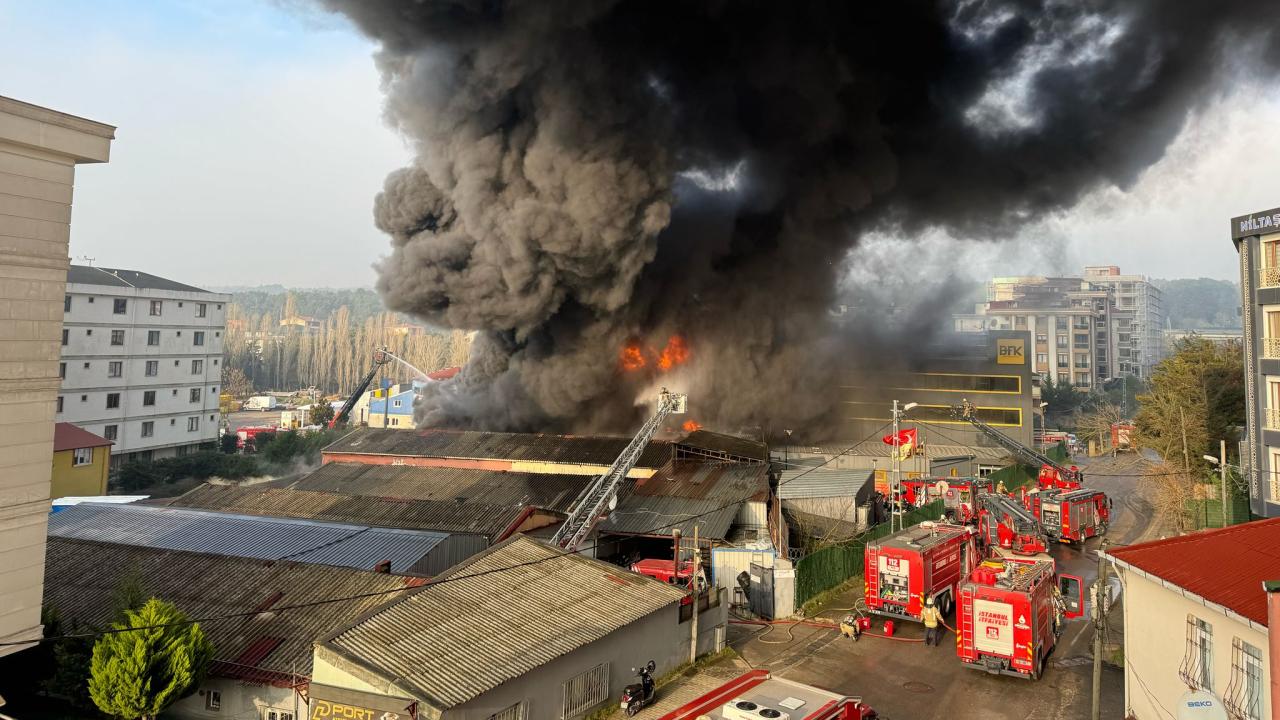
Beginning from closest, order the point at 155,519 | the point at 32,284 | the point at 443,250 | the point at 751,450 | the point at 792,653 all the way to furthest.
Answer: the point at 32,284
the point at 792,653
the point at 155,519
the point at 751,450
the point at 443,250

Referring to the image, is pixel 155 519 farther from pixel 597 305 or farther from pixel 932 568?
pixel 932 568

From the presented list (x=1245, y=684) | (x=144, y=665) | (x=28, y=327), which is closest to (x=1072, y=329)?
(x=1245, y=684)

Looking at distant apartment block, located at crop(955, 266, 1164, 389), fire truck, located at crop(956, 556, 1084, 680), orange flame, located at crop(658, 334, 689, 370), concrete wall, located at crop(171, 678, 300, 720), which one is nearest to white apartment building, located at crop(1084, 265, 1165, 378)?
distant apartment block, located at crop(955, 266, 1164, 389)

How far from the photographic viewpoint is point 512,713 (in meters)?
11.7

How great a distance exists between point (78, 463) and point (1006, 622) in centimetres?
3813

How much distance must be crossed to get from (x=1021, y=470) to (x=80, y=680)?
39138 mm

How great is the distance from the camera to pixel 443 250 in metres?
33.9

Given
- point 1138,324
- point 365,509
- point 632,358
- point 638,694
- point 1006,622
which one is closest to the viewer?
point 638,694

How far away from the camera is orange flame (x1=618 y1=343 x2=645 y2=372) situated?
40000 mm

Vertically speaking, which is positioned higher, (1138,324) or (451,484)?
(1138,324)

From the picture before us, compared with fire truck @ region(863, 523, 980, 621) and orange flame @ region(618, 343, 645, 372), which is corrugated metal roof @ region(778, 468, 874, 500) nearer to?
fire truck @ region(863, 523, 980, 621)

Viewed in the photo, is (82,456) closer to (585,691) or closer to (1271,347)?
(585,691)

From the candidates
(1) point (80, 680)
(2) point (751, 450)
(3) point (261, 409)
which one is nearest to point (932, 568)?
(2) point (751, 450)

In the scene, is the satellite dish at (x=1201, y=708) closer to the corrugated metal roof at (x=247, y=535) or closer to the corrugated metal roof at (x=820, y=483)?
the corrugated metal roof at (x=247, y=535)
